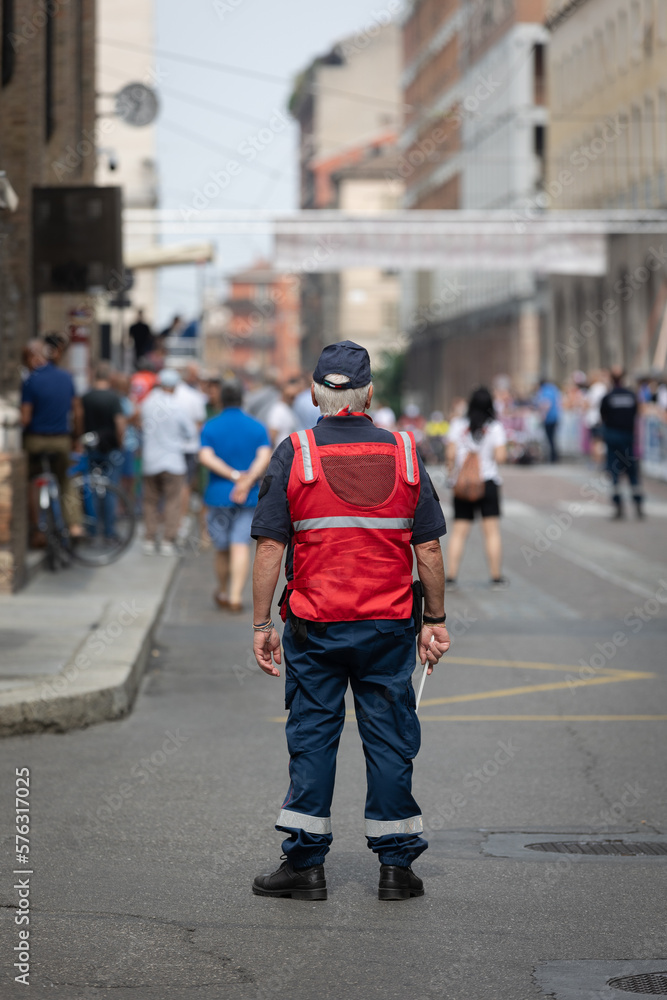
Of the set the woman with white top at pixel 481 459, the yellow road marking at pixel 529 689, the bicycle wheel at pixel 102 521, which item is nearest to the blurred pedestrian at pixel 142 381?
the bicycle wheel at pixel 102 521

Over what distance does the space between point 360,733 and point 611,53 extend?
51173 mm

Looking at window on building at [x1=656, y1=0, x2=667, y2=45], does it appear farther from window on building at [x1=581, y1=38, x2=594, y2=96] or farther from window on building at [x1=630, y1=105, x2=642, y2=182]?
window on building at [x1=581, y1=38, x2=594, y2=96]

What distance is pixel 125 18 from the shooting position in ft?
219

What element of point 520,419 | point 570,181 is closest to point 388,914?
point 520,419

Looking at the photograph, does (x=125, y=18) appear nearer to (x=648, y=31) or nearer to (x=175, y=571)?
(x=648, y=31)

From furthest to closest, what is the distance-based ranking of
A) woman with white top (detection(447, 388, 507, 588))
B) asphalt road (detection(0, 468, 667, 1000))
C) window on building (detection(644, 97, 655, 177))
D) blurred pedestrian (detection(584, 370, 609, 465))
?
window on building (detection(644, 97, 655, 177)) → blurred pedestrian (detection(584, 370, 609, 465)) → woman with white top (detection(447, 388, 507, 588)) → asphalt road (detection(0, 468, 667, 1000))

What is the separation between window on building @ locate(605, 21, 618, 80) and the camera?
53.2 metres

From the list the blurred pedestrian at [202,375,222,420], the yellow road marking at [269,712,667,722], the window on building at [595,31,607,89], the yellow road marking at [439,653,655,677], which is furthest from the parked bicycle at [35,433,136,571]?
the window on building at [595,31,607,89]

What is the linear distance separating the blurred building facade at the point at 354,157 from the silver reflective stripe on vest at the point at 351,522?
8833 centimetres

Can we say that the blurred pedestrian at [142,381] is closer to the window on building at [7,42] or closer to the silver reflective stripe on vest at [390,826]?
the window on building at [7,42]

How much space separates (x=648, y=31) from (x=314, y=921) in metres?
46.8

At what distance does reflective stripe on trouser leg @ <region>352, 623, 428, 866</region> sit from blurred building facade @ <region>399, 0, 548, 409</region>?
5646cm

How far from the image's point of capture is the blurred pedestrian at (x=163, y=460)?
17.1m

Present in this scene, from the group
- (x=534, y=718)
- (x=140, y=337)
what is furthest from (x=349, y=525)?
(x=140, y=337)
